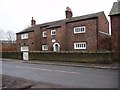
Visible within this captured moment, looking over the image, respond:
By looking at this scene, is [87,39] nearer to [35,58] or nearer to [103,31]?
[103,31]

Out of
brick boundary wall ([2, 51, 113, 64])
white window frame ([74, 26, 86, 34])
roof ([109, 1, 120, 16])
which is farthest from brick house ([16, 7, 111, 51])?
roof ([109, 1, 120, 16])

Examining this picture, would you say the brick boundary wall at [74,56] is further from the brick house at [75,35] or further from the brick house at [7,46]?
the brick house at [7,46]

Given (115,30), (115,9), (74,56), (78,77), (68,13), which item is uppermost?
(68,13)

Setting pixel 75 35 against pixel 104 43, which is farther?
pixel 75 35

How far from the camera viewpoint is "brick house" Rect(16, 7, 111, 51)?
29.7 meters

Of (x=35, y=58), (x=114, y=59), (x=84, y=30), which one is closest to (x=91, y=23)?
(x=84, y=30)

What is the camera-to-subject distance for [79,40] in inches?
1231

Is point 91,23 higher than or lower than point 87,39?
higher

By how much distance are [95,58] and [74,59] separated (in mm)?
3647

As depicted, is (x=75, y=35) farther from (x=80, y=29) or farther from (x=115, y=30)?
(x=115, y=30)

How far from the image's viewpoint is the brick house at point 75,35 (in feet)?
97.3

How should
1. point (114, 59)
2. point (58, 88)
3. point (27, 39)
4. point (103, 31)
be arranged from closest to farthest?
point (58, 88), point (114, 59), point (103, 31), point (27, 39)

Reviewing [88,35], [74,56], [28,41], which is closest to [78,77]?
[74,56]

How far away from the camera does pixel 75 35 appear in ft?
105
